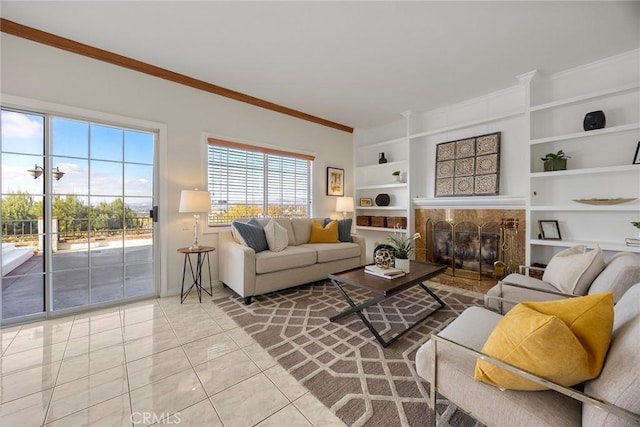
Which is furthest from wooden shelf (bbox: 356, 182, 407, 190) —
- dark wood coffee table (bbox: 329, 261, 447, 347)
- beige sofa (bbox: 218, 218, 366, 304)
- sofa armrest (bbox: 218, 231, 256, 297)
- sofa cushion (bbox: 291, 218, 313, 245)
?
sofa armrest (bbox: 218, 231, 256, 297)

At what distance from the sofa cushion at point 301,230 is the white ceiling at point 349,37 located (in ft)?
6.29

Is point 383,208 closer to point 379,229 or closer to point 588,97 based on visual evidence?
point 379,229

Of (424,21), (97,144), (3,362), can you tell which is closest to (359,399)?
(3,362)

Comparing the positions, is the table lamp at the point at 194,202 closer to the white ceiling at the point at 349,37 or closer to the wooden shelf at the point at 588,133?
the white ceiling at the point at 349,37

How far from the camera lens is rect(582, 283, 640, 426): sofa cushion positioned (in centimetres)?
77

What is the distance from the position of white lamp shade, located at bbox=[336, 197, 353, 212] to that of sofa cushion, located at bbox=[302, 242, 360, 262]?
3.34ft

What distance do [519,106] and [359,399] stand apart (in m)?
4.04

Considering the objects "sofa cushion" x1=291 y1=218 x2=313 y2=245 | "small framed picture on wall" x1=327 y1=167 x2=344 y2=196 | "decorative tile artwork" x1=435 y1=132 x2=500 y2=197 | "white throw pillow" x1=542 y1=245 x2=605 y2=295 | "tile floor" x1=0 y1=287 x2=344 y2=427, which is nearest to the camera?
"tile floor" x1=0 y1=287 x2=344 y2=427

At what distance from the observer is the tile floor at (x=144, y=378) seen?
1.37 m

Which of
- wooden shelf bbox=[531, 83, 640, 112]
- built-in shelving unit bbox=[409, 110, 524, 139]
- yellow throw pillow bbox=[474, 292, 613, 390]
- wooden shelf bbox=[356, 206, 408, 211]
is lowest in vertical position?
yellow throw pillow bbox=[474, 292, 613, 390]

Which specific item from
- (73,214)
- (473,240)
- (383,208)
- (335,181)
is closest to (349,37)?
(335,181)

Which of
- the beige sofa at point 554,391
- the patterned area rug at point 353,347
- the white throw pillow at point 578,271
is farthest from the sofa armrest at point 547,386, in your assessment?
the white throw pillow at point 578,271

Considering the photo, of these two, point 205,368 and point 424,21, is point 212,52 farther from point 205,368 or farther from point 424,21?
point 205,368

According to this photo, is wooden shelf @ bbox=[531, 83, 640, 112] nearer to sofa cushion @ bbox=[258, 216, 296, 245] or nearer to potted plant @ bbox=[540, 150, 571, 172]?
potted plant @ bbox=[540, 150, 571, 172]
